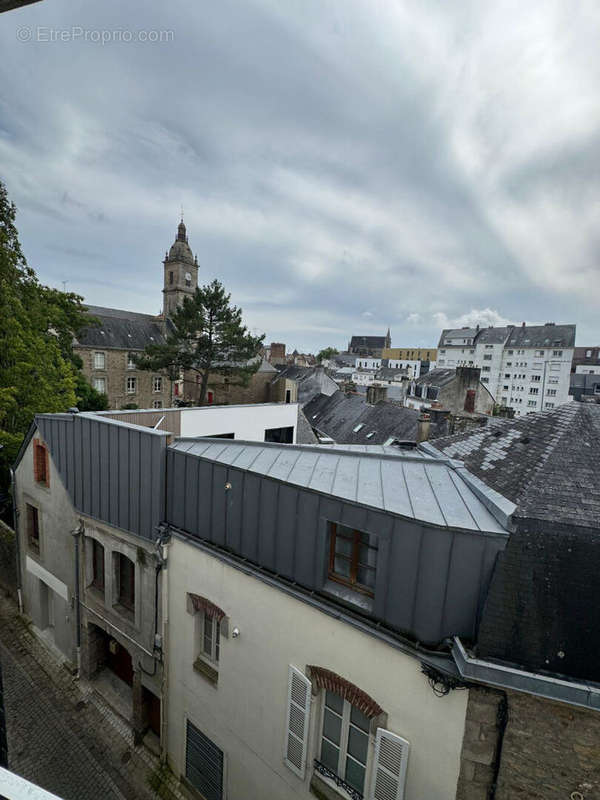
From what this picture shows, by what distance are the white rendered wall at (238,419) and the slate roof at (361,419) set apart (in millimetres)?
8890

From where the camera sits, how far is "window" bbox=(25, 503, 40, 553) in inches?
438

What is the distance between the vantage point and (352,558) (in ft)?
17.0

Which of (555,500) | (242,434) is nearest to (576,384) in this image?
(242,434)

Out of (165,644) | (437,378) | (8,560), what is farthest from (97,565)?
(437,378)

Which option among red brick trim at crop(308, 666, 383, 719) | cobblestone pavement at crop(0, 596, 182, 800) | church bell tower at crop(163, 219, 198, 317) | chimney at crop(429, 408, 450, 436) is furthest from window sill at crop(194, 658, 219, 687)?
church bell tower at crop(163, 219, 198, 317)

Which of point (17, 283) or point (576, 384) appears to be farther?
point (576, 384)

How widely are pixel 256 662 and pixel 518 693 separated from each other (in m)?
3.90

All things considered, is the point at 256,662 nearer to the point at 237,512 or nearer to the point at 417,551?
the point at 237,512

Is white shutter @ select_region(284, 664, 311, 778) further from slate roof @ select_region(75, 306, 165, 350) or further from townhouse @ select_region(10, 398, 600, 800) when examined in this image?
slate roof @ select_region(75, 306, 165, 350)

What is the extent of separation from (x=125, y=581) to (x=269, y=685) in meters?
4.80

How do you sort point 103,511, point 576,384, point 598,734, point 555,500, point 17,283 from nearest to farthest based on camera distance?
point 598,734 → point 555,500 → point 103,511 → point 17,283 → point 576,384

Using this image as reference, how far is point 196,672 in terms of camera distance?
702 cm

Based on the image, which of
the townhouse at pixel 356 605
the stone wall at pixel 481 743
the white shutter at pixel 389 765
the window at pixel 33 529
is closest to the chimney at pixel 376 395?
the townhouse at pixel 356 605

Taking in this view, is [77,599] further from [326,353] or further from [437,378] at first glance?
[326,353]
